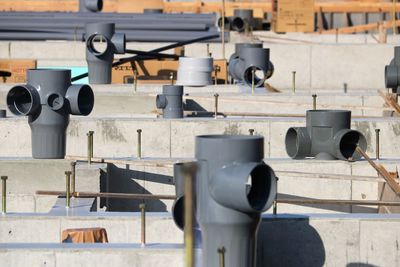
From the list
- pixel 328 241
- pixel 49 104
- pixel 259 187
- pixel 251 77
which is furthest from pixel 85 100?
pixel 251 77

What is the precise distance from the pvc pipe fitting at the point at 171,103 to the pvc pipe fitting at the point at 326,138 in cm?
342

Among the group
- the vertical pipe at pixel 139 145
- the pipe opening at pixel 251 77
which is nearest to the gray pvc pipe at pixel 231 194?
the vertical pipe at pixel 139 145

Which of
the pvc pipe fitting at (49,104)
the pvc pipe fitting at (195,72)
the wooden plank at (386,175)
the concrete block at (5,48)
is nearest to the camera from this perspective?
the wooden plank at (386,175)

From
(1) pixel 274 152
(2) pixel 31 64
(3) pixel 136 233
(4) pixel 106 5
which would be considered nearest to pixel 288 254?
(3) pixel 136 233

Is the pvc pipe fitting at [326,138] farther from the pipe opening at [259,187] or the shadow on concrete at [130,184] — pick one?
the pipe opening at [259,187]

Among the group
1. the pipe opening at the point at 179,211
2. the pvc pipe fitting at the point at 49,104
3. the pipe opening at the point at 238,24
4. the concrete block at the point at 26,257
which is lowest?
the concrete block at the point at 26,257

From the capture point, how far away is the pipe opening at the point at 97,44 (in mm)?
29931

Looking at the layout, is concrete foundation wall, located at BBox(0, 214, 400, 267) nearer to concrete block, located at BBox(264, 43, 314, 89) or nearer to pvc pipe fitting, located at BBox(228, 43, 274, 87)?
pvc pipe fitting, located at BBox(228, 43, 274, 87)

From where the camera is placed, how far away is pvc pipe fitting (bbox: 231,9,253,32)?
Result: 41.6m

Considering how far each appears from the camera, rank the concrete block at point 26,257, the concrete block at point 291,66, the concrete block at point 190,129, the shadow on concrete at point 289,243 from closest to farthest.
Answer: the concrete block at point 26,257 → the shadow on concrete at point 289,243 → the concrete block at point 190,129 → the concrete block at point 291,66

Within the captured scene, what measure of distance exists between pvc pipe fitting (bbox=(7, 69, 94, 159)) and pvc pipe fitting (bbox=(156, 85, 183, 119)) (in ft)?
12.5

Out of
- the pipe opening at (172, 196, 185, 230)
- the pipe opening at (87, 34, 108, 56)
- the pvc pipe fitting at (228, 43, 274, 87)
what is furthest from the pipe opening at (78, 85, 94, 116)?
the pvc pipe fitting at (228, 43, 274, 87)

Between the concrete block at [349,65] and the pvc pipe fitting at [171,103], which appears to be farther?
the concrete block at [349,65]

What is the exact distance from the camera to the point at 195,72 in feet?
99.7
